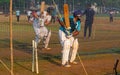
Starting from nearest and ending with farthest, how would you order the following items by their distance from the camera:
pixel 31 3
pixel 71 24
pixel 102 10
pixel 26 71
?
pixel 26 71 → pixel 71 24 → pixel 31 3 → pixel 102 10

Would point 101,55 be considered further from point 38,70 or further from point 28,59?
point 38,70

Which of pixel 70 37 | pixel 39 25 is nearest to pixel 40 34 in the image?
pixel 39 25

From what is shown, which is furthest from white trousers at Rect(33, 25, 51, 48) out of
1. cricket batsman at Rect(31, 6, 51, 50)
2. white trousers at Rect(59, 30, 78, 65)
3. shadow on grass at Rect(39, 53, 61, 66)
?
white trousers at Rect(59, 30, 78, 65)

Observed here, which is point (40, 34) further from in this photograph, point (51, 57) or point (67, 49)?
point (67, 49)

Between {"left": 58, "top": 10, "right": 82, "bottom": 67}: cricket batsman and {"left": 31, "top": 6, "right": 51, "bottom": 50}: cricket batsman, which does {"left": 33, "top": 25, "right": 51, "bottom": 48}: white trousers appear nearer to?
{"left": 31, "top": 6, "right": 51, "bottom": 50}: cricket batsman

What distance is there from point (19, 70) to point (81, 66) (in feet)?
7.46

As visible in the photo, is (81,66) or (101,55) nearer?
(81,66)

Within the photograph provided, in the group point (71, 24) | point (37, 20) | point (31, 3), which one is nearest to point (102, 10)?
point (31, 3)

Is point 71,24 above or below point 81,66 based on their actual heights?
above

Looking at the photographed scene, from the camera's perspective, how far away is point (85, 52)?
55.0 ft

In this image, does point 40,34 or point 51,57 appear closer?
point 51,57

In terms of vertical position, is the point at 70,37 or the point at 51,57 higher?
the point at 70,37

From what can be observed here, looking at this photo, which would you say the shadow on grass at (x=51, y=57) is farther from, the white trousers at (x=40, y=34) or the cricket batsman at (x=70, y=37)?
the white trousers at (x=40, y=34)

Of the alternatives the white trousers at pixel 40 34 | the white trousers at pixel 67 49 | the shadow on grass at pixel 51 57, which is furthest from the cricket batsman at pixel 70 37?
the white trousers at pixel 40 34
